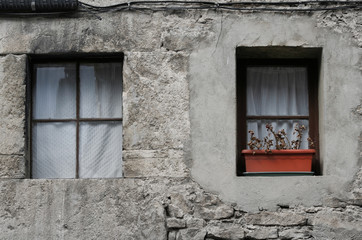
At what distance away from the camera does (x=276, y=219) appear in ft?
15.5

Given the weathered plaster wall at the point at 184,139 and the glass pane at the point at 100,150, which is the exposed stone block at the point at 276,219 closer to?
the weathered plaster wall at the point at 184,139

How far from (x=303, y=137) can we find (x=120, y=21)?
1.62 m

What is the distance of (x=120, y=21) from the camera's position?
4.98m

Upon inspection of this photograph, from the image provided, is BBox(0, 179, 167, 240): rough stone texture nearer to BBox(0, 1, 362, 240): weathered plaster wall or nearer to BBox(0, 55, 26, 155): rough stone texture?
BBox(0, 1, 362, 240): weathered plaster wall

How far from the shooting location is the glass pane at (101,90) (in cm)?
509

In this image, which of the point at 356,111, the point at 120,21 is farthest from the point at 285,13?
the point at 120,21

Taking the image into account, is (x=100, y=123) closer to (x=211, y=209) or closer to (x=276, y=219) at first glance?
(x=211, y=209)

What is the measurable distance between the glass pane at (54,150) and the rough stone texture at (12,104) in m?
0.22

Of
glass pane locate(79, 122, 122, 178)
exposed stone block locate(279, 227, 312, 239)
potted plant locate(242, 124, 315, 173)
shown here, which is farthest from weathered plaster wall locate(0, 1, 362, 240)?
glass pane locate(79, 122, 122, 178)

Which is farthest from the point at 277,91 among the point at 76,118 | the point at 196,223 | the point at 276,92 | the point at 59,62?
the point at 59,62

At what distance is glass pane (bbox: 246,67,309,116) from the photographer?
203 inches

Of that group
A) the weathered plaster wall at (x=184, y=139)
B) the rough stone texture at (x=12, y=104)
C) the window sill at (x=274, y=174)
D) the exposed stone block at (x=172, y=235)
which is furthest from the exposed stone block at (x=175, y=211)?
the rough stone texture at (x=12, y=104)

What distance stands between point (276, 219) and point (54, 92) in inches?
75.1

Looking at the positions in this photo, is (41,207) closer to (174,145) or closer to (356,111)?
(174,145)
